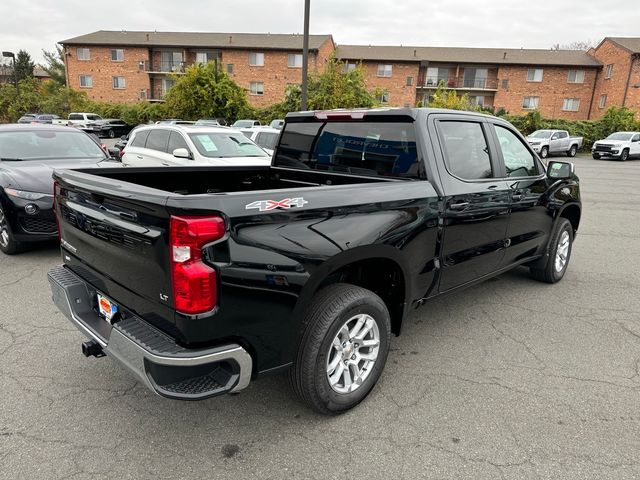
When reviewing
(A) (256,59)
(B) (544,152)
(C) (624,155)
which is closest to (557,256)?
(B) (544,152)

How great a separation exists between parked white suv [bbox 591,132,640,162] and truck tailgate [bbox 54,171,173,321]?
31.6 m

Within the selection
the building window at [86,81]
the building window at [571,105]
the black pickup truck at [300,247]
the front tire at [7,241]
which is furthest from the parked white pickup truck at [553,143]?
the building window at [86,81]

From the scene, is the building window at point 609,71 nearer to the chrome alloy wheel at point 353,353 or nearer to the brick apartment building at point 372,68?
the brick apartment building at point 372,68

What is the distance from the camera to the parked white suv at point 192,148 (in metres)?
9.26

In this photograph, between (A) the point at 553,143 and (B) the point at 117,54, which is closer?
(A) the point at 553,143

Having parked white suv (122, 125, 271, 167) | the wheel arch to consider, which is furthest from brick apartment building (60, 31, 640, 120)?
the wheel arch

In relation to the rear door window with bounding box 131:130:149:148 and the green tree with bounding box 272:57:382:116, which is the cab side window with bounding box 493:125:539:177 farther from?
the green tree with bounding box 272:57:382:116

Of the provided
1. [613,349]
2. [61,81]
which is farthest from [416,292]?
[61,81]

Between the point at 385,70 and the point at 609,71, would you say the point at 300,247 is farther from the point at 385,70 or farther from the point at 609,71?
the point at 609,71

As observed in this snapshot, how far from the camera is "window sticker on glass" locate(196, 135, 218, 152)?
958cm

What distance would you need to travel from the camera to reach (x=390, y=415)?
2.93 meters

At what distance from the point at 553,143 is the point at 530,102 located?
67.3 ft

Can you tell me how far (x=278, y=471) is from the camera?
2.44 meters

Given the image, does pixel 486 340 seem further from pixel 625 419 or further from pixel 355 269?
pixel 355 269
